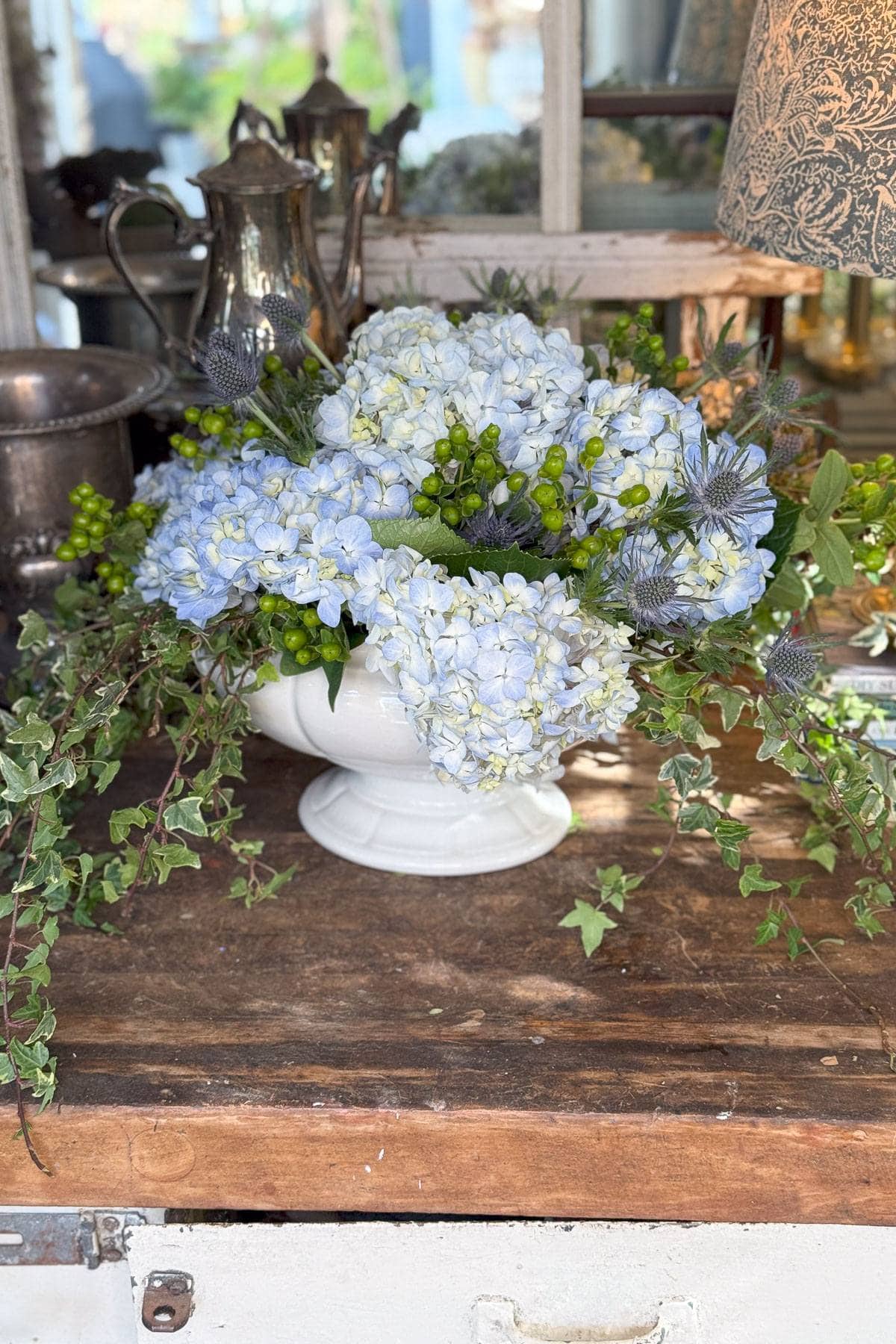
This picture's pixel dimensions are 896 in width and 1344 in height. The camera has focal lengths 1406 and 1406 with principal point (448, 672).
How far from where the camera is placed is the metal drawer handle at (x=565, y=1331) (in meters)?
0.77

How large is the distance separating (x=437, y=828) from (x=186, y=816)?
191 millimetres

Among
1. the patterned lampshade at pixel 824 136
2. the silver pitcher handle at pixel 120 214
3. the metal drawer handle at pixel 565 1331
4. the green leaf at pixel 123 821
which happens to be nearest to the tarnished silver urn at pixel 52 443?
the silver pitcher handle at pixel 120 214

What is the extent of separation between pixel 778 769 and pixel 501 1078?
40cm

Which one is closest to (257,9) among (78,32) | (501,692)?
(78,32)

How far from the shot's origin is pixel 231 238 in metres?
1.08

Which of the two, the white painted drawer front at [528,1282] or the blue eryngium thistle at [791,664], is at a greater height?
the blue eryngium thistle at [791,664]

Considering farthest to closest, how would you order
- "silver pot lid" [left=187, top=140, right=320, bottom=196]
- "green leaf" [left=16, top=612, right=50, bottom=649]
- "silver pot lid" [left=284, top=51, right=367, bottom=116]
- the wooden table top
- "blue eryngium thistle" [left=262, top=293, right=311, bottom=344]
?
"silver pot lid" [left=284, top=51, right=367, bottom=116] < "silver pot lid" [left=187, top=140, right=320, bottom=196] < "green leaf" [left=16, top=612, right=50, bottom=649] < "blue eryngium thistle" [left=262, top=293, right=311, bottom=344] < the wooden table top

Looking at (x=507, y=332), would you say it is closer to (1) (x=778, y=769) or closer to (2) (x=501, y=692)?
(2) (x=501, y=692)

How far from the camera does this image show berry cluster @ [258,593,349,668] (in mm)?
767

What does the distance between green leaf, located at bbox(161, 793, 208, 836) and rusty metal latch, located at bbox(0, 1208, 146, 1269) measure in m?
0.21

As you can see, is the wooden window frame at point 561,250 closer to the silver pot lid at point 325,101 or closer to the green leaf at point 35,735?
the silver pot lid at point 325,101

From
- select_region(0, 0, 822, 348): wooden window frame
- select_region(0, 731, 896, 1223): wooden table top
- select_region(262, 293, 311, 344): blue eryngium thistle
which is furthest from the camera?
select_region(0, 0, 822, 348): wooden window frame

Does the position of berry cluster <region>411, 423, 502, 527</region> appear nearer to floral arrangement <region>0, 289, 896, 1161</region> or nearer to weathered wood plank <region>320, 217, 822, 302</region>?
floral arrangement <region>0, 289, 896, 1161</region>

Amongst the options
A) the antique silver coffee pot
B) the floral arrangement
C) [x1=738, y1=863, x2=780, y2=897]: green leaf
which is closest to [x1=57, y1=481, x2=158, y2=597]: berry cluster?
the floral arrangement
